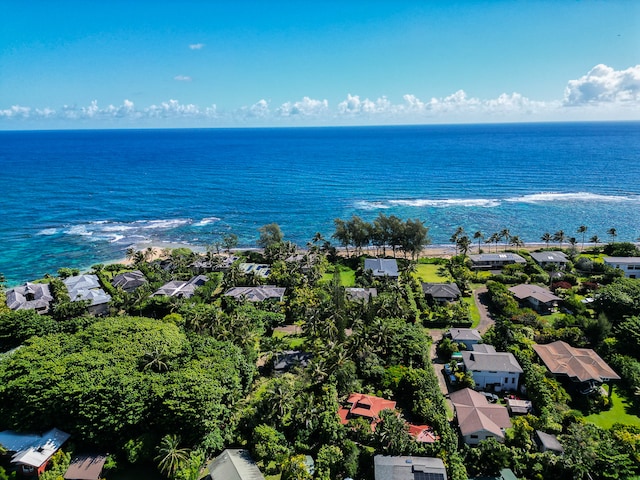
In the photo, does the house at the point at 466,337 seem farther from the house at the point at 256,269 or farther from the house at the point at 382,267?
the house at the point at 256,269

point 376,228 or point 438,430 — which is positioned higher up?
point 376,228

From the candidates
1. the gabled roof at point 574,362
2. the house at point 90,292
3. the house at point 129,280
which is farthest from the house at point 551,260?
the house at point 90,292

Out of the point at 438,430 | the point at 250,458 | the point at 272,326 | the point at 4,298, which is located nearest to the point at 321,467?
the point at 250,458

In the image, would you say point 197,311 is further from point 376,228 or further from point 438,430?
point 376,228

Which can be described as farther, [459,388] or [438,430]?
[459,388]

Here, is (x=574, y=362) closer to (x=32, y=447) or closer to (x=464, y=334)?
(x=464, y=334)
